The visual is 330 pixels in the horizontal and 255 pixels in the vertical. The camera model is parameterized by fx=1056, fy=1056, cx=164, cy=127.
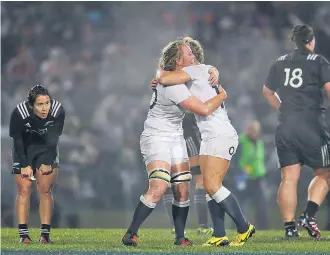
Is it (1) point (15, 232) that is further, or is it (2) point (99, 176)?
(2) point (99, 176)

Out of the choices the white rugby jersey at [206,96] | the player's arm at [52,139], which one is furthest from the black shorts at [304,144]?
the player's arm at [52,139]

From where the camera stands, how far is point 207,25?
23.6 metres

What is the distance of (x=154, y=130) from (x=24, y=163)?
1491 millimetres

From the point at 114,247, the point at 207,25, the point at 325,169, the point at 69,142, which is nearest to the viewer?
the point at 114,247

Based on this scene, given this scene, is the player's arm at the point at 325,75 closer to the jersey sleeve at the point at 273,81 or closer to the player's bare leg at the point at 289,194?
the jersey sleeve at the point at 273,81

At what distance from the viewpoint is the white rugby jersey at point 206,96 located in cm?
1066

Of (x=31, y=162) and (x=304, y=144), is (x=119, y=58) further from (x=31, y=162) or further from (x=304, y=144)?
(x=31, y=162)

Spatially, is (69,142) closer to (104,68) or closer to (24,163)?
(104,68)

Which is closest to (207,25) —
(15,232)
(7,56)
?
(7,56)

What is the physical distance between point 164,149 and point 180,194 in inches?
20.5

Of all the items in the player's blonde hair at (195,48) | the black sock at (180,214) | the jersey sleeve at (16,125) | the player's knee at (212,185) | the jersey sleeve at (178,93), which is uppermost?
the player's blonde hair at (195,48)

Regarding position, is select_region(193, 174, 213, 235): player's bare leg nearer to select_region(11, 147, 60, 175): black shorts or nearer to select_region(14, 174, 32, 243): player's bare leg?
select_region(11, 147, 60, 175): black shorts

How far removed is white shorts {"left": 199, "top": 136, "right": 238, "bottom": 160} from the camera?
1059cm

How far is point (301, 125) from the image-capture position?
480 inches
